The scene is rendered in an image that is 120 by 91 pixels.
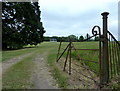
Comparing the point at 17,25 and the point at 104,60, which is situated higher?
the point at 17,25

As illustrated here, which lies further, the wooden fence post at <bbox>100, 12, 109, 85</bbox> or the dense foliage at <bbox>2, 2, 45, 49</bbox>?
the dense foliage at <bbox>2, 2, 45, 49</bbox>

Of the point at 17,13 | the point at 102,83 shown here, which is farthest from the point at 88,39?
the point at 17,13

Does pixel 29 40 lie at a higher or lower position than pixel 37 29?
lower

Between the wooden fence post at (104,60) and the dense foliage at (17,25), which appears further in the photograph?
the dense foliage at (17,25)

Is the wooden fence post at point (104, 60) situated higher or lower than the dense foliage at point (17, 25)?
lower

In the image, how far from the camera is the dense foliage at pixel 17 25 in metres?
19.7

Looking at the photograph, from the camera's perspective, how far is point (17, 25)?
2125cm

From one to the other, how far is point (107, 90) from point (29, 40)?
Result: 20.5 m

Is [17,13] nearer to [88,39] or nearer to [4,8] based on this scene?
[4,8]

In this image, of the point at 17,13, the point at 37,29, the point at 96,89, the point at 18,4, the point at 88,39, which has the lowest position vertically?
the point at 96,89

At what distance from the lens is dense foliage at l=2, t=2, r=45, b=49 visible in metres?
19.7

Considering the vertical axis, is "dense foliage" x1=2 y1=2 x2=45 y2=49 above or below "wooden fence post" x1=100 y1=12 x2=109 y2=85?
above

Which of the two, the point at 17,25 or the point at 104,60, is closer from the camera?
the point at 104,60

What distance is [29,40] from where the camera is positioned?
75.4 feet
